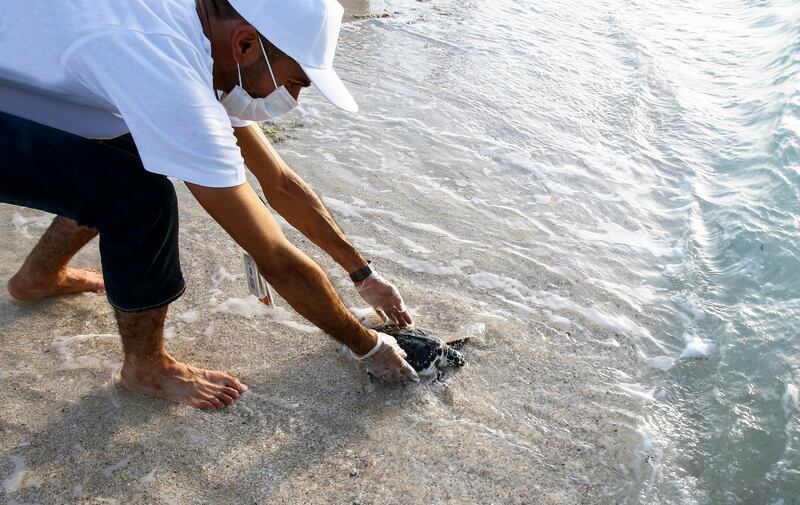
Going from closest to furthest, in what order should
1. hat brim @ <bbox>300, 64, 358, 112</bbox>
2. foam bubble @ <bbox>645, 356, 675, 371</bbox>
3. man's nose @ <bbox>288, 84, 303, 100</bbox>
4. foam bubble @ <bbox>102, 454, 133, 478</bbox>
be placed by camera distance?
hat brim @ <bbox>300, 64, 358, 112</bbox> → man's nose @ <bbox>288, 84, 303, 100</bbox> → foam bubble @ <bbox>102, 454, 133, 478</bbox> → foam bubble @ <bbox>645, 356, 675, 371</bbox>

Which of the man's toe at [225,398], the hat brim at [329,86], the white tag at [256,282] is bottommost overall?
the man's toe at [225,398]

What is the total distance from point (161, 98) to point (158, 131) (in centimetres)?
7

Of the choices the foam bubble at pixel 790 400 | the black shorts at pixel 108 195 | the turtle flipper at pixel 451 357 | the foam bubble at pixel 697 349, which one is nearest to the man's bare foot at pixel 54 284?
the black shorts at pixel 108 195

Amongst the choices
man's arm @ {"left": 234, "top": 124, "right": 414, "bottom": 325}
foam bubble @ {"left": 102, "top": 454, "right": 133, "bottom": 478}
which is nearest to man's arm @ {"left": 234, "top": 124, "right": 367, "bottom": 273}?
man's arm @ {"left": 234, "top": 124, "right": 414, "bottom": 325}

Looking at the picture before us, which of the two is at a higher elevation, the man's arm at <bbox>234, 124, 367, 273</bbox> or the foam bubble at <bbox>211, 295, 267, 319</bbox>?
the man's arm at <bbox>234, 124, 367, 273</bbox>

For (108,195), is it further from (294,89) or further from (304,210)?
(304,210)

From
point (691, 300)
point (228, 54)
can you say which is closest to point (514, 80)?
point (691, 300)

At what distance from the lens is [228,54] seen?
1.78 meters

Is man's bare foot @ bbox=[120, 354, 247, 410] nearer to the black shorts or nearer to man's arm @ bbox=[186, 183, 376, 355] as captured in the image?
the black shorts

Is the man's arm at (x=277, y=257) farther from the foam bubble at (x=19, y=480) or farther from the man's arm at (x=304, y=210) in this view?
the foam bubble at (x=19, y=480)

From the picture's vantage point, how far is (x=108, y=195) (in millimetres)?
1889

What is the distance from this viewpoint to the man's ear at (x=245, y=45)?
1701mm

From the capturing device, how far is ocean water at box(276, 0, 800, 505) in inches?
98.3

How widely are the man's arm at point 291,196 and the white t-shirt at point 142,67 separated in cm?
66
